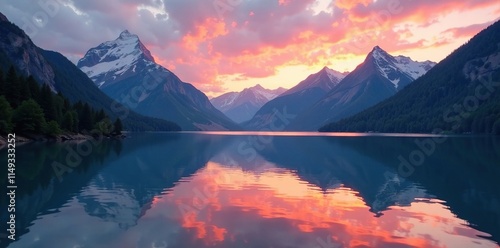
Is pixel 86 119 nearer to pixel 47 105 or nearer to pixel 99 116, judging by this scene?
pixel 99 116

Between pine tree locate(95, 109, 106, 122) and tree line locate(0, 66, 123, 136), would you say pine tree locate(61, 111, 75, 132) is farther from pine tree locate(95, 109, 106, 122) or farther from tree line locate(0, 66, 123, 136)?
pine tree locate(95, 109, 106, 122)

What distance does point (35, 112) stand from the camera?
366 feet

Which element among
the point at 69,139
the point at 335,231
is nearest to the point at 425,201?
the point at 335,231

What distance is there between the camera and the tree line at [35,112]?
10819cm

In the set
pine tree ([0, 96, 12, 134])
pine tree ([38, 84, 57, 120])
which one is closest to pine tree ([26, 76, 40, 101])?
pine tree ([38, 84, 57, 120])

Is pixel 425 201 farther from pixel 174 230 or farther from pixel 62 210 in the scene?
pixel 62 210

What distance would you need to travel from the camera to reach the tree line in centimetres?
10819

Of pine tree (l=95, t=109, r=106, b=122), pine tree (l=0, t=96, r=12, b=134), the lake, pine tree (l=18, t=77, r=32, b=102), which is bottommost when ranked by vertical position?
the lake

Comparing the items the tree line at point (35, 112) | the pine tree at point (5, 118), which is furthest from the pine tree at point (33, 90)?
the pine tree at point (5, 118)

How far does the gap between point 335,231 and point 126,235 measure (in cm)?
1294

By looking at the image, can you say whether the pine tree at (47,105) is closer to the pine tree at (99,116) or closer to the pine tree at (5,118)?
the pine tree at (5,118)

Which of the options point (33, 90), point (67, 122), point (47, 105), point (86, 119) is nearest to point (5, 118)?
point (47, 105)

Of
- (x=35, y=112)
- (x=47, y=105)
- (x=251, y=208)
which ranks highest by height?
(x=47, y=105)

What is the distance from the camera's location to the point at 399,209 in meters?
33.2
